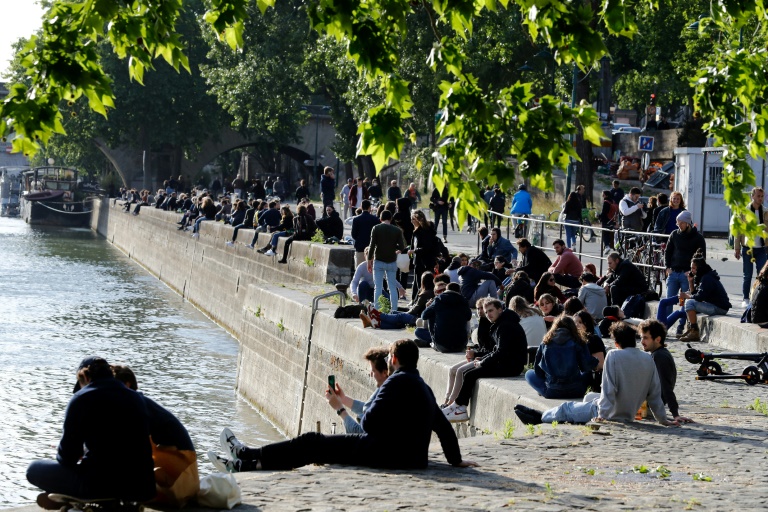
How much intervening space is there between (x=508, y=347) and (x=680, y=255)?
5.45 metres

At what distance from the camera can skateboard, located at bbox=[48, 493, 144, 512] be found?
7.72 meters

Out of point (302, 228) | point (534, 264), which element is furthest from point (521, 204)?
point (534, 264)

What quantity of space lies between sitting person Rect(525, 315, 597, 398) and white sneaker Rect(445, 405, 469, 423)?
86 centimetres

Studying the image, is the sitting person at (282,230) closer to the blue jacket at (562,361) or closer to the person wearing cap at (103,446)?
the blue jacket at (562,361)

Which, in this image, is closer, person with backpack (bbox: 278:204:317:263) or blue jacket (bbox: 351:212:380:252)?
blue jacket (bbox: 351:212:380:252)

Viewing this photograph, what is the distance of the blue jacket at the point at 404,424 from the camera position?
8.99 metres

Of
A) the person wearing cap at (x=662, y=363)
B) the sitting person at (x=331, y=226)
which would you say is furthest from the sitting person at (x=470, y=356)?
the sitting person at (x=331, y=226)

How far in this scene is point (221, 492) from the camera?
7.77 metres

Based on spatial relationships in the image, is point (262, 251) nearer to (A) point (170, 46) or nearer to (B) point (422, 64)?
(B) point (422, 64)

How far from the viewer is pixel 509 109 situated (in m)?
7.44

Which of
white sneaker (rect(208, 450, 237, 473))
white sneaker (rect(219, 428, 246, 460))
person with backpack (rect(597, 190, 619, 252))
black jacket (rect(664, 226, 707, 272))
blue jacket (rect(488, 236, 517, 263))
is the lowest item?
white sneaker (rect(208, 450, 237, 473))

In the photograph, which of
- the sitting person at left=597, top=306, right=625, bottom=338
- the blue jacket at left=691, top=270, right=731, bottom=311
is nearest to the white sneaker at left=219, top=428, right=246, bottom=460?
the sitting person at left=597, top=306, right=625, bottom=338

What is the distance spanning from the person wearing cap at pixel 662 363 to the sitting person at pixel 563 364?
0.64 meters

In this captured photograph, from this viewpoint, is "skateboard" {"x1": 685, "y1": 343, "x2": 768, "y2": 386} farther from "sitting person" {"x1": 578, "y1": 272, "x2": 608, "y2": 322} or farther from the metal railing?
the metal railing
